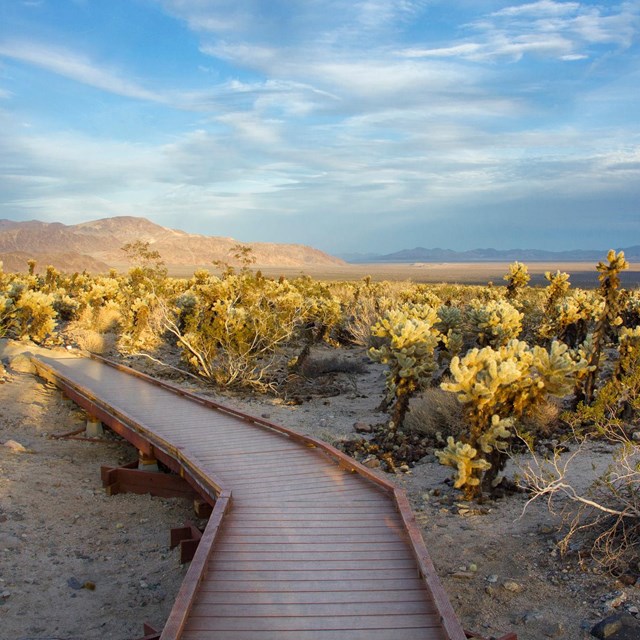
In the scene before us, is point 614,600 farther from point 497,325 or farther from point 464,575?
point 497,325

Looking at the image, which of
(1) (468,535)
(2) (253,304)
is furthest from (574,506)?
(2) (253,304)

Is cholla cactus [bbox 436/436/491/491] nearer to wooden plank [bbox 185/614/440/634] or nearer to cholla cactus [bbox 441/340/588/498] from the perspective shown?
cholla cactus [bbox 441/340/588/498]

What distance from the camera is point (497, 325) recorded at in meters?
12.7

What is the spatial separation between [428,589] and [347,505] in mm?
1894

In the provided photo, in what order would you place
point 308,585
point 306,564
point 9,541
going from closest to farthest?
point 308,585 → point 306,564 → point 9,541

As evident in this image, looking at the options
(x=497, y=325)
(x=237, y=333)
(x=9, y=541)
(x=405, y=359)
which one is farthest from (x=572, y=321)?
(x=9, y=541)

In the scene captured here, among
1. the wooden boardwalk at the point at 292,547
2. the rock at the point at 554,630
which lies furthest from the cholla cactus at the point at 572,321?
the rock at the point at 554,630

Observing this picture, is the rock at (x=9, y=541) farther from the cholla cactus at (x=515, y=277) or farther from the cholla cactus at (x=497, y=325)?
the cholla cactus at (x=515, y=277)

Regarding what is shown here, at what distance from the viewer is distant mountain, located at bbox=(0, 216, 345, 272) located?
427 ft

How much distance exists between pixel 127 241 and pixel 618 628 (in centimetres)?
15897

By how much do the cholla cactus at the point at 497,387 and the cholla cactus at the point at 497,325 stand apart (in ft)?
14.6

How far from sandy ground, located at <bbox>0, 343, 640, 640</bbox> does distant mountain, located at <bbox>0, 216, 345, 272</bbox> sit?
10697 centimetres

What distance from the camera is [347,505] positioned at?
637 centimetres

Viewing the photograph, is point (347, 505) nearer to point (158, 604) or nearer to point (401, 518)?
point (401, 518)
